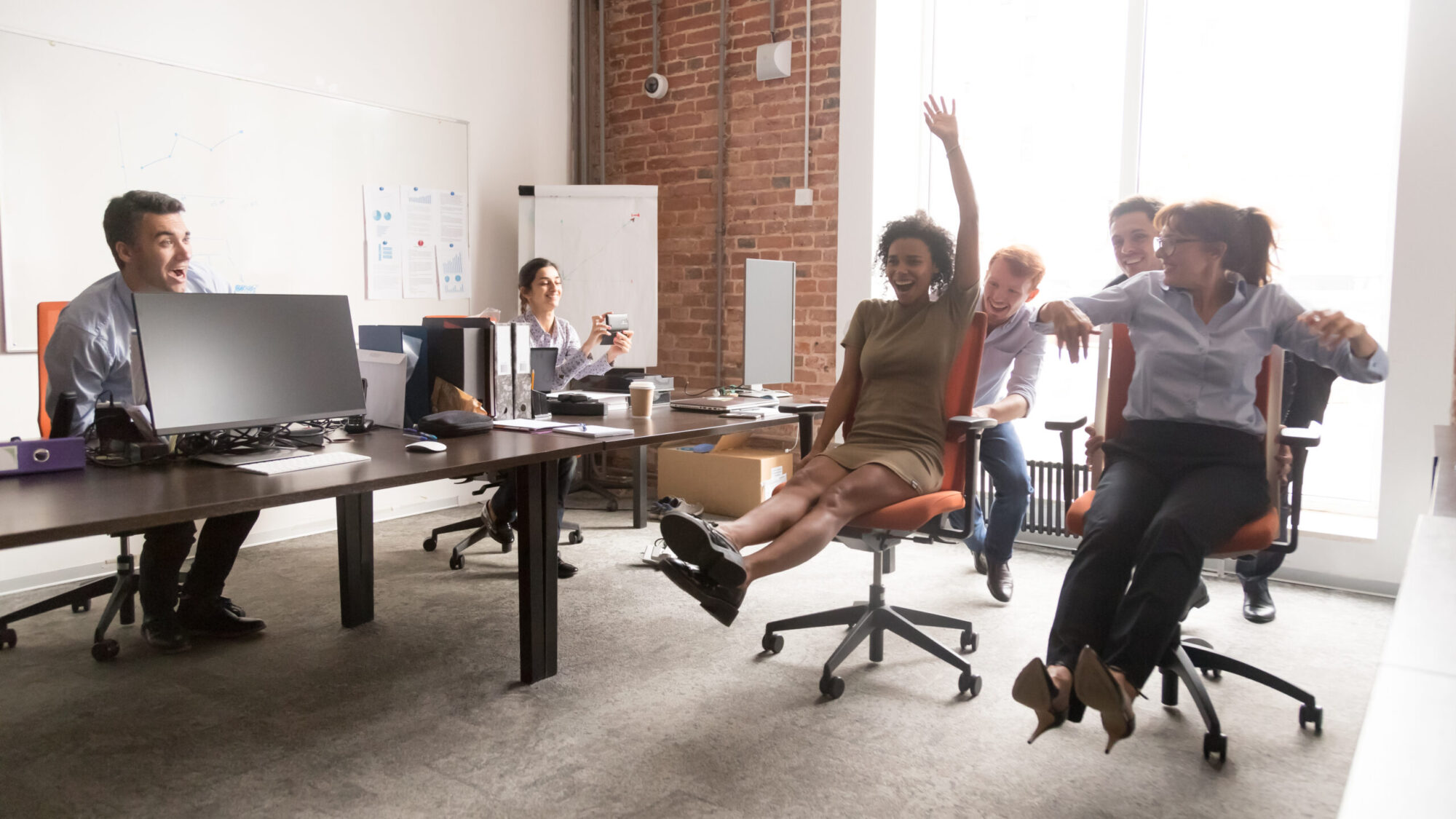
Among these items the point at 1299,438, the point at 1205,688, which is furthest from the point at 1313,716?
the point at 1299,438

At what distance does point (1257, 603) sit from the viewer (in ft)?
11.0

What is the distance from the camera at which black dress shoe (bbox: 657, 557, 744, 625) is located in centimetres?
220

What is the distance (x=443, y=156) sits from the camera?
16.4 feet

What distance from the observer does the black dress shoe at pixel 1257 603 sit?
332 centimetres

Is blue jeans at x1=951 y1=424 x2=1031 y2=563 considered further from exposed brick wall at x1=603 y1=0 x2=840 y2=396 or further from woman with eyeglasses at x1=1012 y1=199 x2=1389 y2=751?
exposed brick wall at x1=603 y1=0 x2=840 y2=396

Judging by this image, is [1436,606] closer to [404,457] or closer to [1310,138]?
[404,457]

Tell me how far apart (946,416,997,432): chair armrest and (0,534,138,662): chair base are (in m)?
2.47

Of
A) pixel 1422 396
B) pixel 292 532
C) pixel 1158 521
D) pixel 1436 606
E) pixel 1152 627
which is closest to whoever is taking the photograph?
pixel 1436 606

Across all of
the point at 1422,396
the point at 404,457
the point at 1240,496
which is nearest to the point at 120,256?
the point at 404,457

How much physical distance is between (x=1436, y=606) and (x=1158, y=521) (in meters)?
1.04

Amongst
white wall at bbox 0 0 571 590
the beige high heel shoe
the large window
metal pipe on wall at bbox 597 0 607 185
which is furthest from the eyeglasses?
metal pipe on wall at bbox 597 0 607 185

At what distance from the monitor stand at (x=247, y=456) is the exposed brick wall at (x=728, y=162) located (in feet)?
10.5

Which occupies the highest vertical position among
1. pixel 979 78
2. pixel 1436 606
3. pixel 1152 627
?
pixel 979 78

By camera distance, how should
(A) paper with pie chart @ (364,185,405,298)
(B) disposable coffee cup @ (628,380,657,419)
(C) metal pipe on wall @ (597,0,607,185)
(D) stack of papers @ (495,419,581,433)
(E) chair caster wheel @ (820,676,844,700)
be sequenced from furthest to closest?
1. (C) metal pipe on wall @ (597,0,607,185)
2. (A) paper with pie chart @ (364,185,405,298)
3. (B) disposable coffee cup @ (628,380,657,419)
4. (D) stack of papers @ (495,419,581,433)
5. (E) chair caster wheel @ (820,676,844,700)
